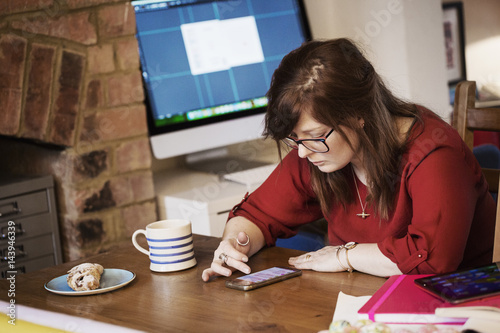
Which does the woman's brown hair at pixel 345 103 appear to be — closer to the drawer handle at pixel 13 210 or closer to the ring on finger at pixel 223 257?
the ring on finger at pixel 223 257

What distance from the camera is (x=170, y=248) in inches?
49.3

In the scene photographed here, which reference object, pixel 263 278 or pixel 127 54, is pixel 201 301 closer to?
pixel 263 278

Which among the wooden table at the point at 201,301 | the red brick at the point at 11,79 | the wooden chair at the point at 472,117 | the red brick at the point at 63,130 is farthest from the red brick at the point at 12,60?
the wooden chair at the point at 472,117

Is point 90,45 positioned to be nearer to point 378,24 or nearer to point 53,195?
point 53,195

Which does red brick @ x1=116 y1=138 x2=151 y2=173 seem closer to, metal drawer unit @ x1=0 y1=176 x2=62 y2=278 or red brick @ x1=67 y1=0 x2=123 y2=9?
metal drawer unit @ x1=0 y1=176 x2=62 y2=278

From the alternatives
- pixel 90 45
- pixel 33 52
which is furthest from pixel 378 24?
pixel 33 52

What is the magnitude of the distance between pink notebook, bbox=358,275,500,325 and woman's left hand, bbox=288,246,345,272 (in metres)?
0.19

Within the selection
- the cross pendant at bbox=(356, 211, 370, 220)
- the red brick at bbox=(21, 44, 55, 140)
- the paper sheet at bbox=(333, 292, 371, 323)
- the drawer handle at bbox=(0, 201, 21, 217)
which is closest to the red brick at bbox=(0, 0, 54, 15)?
the red brick at bbox=(21, 44, 55, 140)

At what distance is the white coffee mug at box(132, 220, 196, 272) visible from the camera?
4.10 ft

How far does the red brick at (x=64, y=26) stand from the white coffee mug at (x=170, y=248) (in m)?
1.00

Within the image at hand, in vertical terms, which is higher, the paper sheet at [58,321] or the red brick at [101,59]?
the red brick at [101,59]

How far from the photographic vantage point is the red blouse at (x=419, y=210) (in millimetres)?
1208

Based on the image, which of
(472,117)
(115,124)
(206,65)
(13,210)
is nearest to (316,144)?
(472,117)

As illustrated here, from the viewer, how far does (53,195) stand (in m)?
2.18
